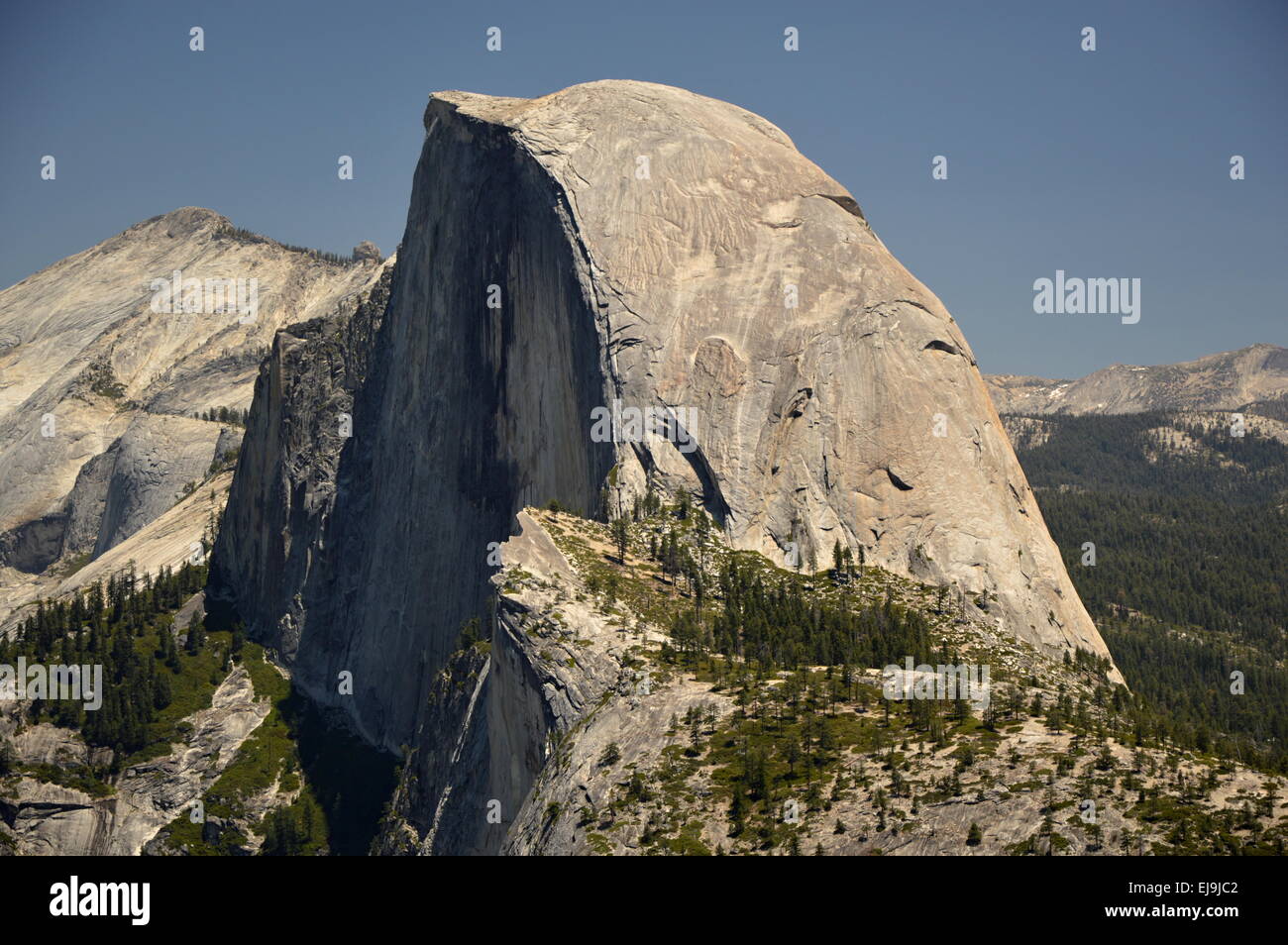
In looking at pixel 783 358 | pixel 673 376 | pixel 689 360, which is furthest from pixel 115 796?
pixel 783 358

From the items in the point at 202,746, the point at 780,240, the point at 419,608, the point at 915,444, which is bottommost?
the point at 202,746

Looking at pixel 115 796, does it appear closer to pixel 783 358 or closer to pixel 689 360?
pixel 689 360

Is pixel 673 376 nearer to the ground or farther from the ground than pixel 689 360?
nearer to the ground

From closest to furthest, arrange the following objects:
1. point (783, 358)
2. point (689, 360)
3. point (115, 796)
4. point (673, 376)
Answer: point (673, 376) → point (689, 360) → point (783, 358) → point (115, 796)

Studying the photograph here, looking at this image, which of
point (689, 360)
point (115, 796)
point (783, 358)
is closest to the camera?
point (689, 360)

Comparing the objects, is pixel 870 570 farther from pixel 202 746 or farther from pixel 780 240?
pixel 202 746
